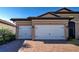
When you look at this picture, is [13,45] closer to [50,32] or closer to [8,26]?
[8,26]

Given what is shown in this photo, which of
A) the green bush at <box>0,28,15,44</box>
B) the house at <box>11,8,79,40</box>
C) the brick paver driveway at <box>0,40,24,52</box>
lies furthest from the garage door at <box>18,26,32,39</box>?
the green bush at <box>0,28,15,44</box>

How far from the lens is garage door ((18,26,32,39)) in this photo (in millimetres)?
16875

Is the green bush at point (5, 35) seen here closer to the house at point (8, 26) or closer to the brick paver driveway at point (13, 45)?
the house at point (8, 26)

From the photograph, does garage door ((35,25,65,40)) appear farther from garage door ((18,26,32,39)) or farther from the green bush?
the green bush

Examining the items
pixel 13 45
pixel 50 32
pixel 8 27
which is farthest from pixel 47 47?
pixel 8 27

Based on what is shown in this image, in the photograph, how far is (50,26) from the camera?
17.5 m

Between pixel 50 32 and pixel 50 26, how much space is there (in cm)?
89

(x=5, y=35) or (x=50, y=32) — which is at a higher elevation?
(x=50, y=32)

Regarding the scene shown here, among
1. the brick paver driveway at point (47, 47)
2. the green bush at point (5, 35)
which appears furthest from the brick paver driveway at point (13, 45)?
the brick paver driveway at point (47, 47)

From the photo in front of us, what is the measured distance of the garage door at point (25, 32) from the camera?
16.9 metres
